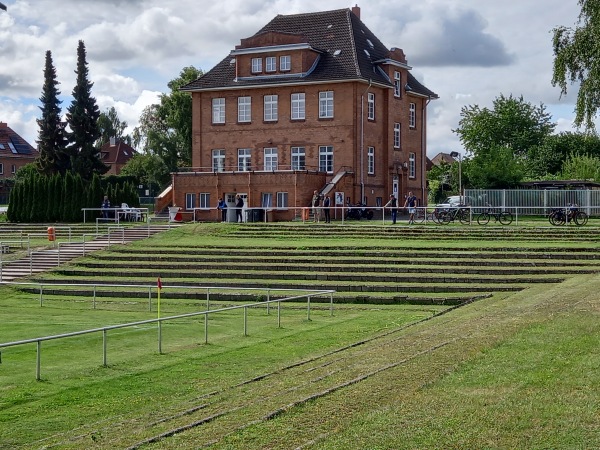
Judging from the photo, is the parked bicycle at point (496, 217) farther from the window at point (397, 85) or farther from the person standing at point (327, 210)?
the window at point (397, 85)

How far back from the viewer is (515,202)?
5947 centimetres

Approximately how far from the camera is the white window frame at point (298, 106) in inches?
2468

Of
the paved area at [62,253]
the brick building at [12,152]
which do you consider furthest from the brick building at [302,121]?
the brick building at [12,152]

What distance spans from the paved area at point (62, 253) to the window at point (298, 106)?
15.2 m

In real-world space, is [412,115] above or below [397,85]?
below

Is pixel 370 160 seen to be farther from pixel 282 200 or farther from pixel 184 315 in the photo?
pixel 184 315

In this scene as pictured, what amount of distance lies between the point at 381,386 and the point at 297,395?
119 centimetres

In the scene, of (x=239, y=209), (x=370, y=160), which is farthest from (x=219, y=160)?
(x=239, y=209)

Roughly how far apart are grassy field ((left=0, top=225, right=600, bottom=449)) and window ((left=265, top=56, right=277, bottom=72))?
3895cm

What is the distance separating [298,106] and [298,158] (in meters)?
3.40

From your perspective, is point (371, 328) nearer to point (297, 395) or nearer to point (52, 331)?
point (52, 331)

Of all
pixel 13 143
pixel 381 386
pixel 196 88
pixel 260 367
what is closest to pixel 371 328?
pixel 260 367

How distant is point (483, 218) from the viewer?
49438 millimetres

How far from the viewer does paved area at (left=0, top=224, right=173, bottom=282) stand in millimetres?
40469
